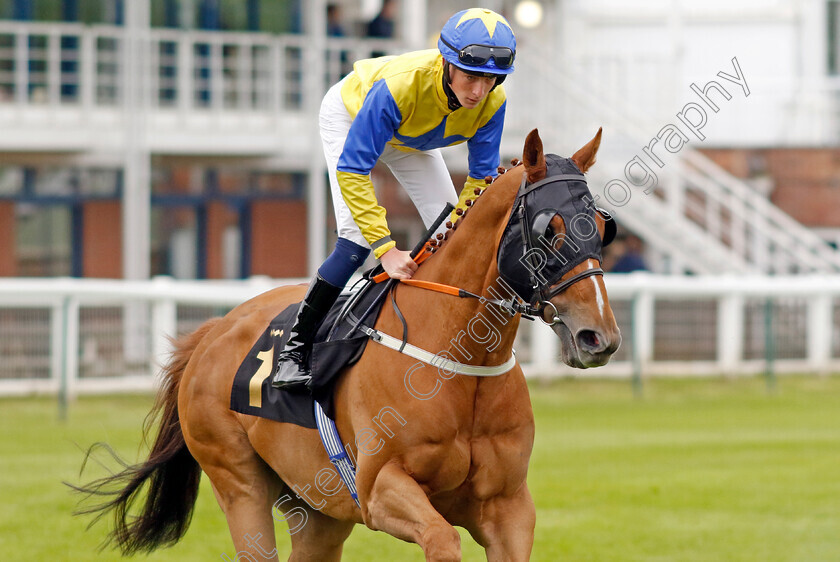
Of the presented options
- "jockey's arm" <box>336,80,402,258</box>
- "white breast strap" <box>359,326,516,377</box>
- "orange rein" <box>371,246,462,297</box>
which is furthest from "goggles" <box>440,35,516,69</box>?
"white breast strap" <box>359,326,516,377</box>

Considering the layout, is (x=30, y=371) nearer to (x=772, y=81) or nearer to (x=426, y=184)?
(x=426, y=184)

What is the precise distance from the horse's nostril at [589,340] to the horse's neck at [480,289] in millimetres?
373

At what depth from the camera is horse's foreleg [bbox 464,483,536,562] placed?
11.8ft

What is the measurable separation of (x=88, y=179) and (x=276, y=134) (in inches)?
123

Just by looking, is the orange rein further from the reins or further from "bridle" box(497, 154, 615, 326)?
"bridle" box(497, 154, 615, 326)

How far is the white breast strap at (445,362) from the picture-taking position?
3.63 m

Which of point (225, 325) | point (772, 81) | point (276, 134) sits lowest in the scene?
point (225, 325)

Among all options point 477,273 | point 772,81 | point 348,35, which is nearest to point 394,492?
point 477,273

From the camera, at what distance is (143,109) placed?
12852 millimetres

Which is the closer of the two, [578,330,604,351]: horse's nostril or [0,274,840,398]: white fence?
[578,330,604,351]: horse's nostril

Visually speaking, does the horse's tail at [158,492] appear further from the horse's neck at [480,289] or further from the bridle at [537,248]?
the bridle at [537,248]

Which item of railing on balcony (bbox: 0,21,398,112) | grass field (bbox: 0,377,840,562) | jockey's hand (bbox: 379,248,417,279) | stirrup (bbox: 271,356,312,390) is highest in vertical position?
railing on balcony (bbox: 0,21,398,112)

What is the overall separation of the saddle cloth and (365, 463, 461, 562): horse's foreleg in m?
0.45

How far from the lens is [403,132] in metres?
3.92
